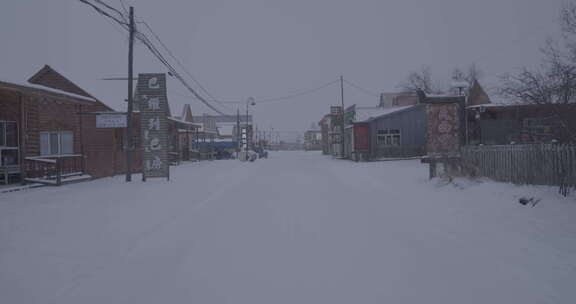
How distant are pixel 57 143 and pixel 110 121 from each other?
9.84 feet

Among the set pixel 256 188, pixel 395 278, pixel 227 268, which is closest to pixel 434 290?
pixel 395 278

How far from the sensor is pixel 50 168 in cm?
1634

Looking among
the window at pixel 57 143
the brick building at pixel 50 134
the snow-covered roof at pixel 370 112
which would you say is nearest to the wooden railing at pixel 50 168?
the brick building at pixel 50 134

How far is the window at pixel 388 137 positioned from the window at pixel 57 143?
2421cm

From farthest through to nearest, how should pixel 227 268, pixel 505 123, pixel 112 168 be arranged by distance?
pixel 505 123
pixel 112 168
pixel 227 268

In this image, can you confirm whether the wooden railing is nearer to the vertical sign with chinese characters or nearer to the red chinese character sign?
the vertical sign with chinese characters

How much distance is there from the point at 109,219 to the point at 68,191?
6.51 metres

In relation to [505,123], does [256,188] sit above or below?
below

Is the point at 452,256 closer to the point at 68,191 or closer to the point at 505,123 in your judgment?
the point at 68,191

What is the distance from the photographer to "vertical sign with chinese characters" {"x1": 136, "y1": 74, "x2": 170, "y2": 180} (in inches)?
666

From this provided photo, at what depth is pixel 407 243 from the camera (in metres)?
5.83

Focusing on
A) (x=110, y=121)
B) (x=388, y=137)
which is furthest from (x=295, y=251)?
(x=388, y=137)

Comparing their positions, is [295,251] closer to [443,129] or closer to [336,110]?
[443,129]

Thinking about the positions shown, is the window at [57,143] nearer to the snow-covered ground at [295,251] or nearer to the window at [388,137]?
the snow-covered ground at [295,251]
